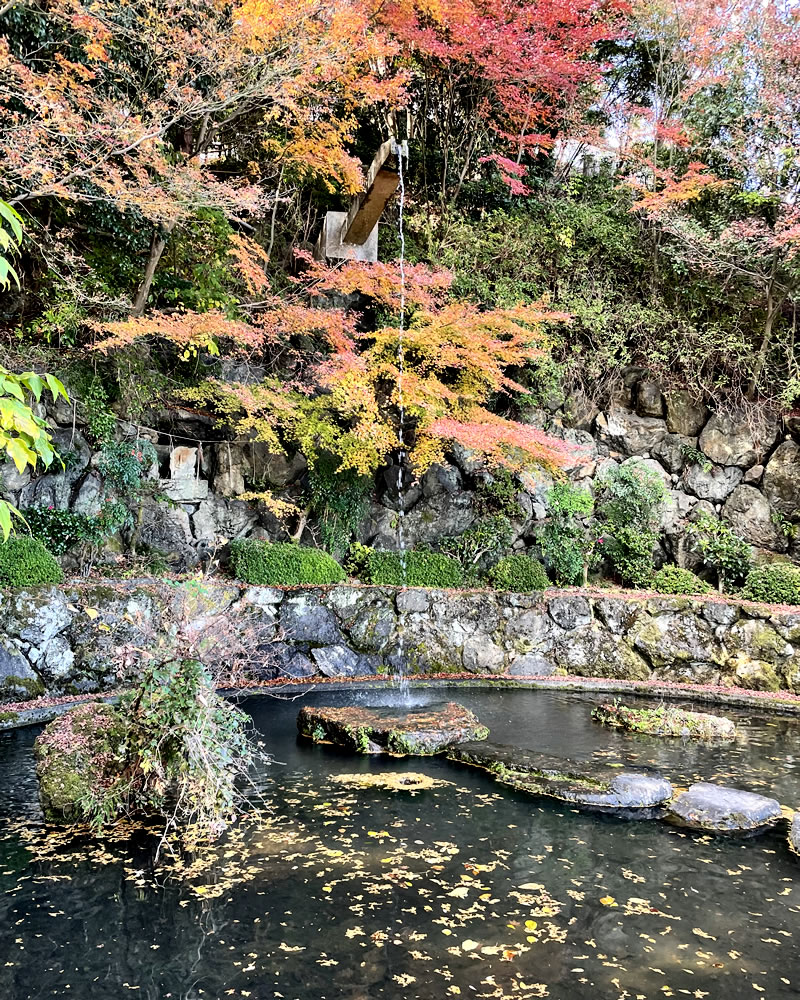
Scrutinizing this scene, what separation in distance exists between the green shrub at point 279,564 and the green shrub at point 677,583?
18.0 ft

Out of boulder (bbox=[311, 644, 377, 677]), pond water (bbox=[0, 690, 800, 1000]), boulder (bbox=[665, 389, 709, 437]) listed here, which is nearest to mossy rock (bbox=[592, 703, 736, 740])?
pond water (bbox=[0, 690, 800, 1000])

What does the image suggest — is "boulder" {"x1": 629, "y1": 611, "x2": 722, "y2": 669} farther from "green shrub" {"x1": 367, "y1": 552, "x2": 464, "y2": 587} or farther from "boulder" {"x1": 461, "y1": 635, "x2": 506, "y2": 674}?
"green shrub" {"x1": 367, "y1": 552, "x2": 464, "y2": 587}

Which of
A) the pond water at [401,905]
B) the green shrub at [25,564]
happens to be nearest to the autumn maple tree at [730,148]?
the pond water at [401,905]

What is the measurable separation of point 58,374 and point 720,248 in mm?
11481

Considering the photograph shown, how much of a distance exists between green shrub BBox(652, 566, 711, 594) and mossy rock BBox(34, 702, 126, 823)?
9.22 meters

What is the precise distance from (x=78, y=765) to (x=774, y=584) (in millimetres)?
10455

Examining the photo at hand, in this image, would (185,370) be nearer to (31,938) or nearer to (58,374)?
(58,374)

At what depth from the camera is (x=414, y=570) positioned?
1055 centimetres

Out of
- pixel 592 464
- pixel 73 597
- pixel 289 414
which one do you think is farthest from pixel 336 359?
pixel 592 464

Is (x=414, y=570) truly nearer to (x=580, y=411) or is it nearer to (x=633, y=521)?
(x=633, y=521)

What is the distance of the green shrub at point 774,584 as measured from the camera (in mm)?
10594

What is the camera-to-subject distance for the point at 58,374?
951 centimetres

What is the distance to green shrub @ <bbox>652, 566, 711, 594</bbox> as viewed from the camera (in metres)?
11.2

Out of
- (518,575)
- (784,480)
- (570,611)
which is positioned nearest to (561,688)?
(570,611)
